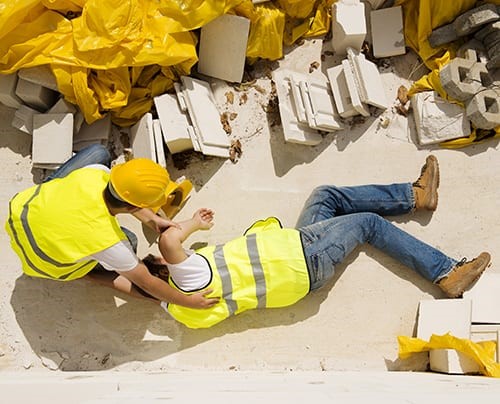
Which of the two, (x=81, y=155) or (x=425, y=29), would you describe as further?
(x=425, y=29)

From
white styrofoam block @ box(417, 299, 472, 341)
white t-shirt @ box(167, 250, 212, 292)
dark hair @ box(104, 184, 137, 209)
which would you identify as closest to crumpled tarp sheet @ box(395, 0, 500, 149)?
white styrofoam block @ box(417, 299, 472, 341)

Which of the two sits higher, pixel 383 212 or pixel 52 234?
pixel 52 234

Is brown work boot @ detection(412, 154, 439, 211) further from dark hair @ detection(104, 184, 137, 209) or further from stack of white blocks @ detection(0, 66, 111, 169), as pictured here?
stack of white blocks @ detection(0, 66, 111, 169)

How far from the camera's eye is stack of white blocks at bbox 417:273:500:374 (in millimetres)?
3150

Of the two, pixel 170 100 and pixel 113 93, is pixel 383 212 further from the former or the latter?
pixel 113 93

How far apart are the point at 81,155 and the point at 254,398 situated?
1.60 meters

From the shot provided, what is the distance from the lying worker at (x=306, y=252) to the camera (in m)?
3.01

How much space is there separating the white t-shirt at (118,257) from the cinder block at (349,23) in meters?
1.72

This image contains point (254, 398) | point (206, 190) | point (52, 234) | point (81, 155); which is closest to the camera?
point (254, 398)

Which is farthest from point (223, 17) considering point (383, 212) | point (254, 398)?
point (254, 398)

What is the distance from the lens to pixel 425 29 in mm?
3623

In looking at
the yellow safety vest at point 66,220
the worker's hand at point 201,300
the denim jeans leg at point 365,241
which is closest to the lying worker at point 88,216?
the yellow safety vest at point 66,220

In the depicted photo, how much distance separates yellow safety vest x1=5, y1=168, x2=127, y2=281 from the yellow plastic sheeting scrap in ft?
5.08

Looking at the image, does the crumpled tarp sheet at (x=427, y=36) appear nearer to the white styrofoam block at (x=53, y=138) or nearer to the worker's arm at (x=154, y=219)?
the worker's arm at (x=154, y=219)
